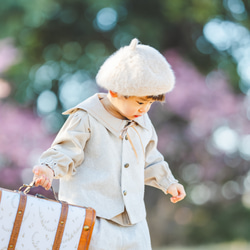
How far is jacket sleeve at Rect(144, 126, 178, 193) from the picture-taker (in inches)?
98.2

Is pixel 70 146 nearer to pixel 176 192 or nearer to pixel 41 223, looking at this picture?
pixel 41 223

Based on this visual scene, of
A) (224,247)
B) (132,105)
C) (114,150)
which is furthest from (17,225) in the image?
(224,247)

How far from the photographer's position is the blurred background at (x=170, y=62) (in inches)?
243

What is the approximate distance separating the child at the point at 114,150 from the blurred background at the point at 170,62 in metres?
3.68

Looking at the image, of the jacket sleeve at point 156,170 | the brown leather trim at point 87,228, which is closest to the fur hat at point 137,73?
the jacket sleeve at point 156,170

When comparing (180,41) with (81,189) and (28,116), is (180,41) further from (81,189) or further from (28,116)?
(81,189)

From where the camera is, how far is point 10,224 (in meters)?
1.94

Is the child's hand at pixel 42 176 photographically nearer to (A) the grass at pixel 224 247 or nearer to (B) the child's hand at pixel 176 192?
(B) the child's hand at pixel 176 192

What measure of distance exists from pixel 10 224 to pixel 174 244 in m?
6.07

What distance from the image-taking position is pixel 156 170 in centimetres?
251

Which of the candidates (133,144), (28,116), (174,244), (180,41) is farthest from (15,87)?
(133,144)

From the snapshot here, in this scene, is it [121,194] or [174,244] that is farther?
[174,244]

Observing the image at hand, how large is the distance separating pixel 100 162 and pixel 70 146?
5.7 inches

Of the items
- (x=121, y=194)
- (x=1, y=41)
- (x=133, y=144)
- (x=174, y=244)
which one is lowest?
(x=174, y=244)
